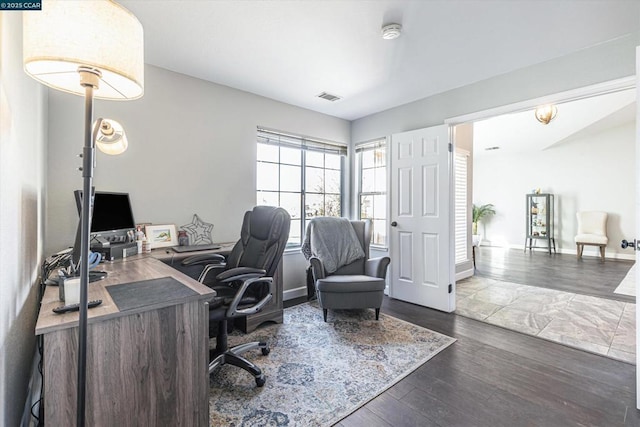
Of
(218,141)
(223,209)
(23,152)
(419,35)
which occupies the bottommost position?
(223,209)


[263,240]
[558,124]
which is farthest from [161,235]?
[558,124]

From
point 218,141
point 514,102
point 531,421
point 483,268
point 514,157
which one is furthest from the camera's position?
point 514,157

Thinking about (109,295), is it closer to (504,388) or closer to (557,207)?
(504,388)

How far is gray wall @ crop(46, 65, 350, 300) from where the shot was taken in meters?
2.24

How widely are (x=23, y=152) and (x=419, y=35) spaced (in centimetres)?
248

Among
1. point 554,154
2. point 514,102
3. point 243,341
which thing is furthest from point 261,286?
point 554,154

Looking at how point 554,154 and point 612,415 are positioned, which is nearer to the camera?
point 612,415

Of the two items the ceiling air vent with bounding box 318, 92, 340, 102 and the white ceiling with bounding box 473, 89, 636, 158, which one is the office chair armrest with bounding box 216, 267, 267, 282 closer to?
the ceiling air vent with bounding box 318, 92, 340, 102

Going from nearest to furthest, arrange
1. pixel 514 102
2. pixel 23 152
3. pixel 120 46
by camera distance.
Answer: pixel 120 46
pixel 23 152
pixel 514 102

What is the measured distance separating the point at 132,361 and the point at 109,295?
12.1 inches

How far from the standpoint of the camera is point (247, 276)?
5.94 feet

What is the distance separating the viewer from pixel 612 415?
1.61m

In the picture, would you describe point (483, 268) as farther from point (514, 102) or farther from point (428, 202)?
point (514, 102)

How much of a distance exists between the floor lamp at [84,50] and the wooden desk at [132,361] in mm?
170
